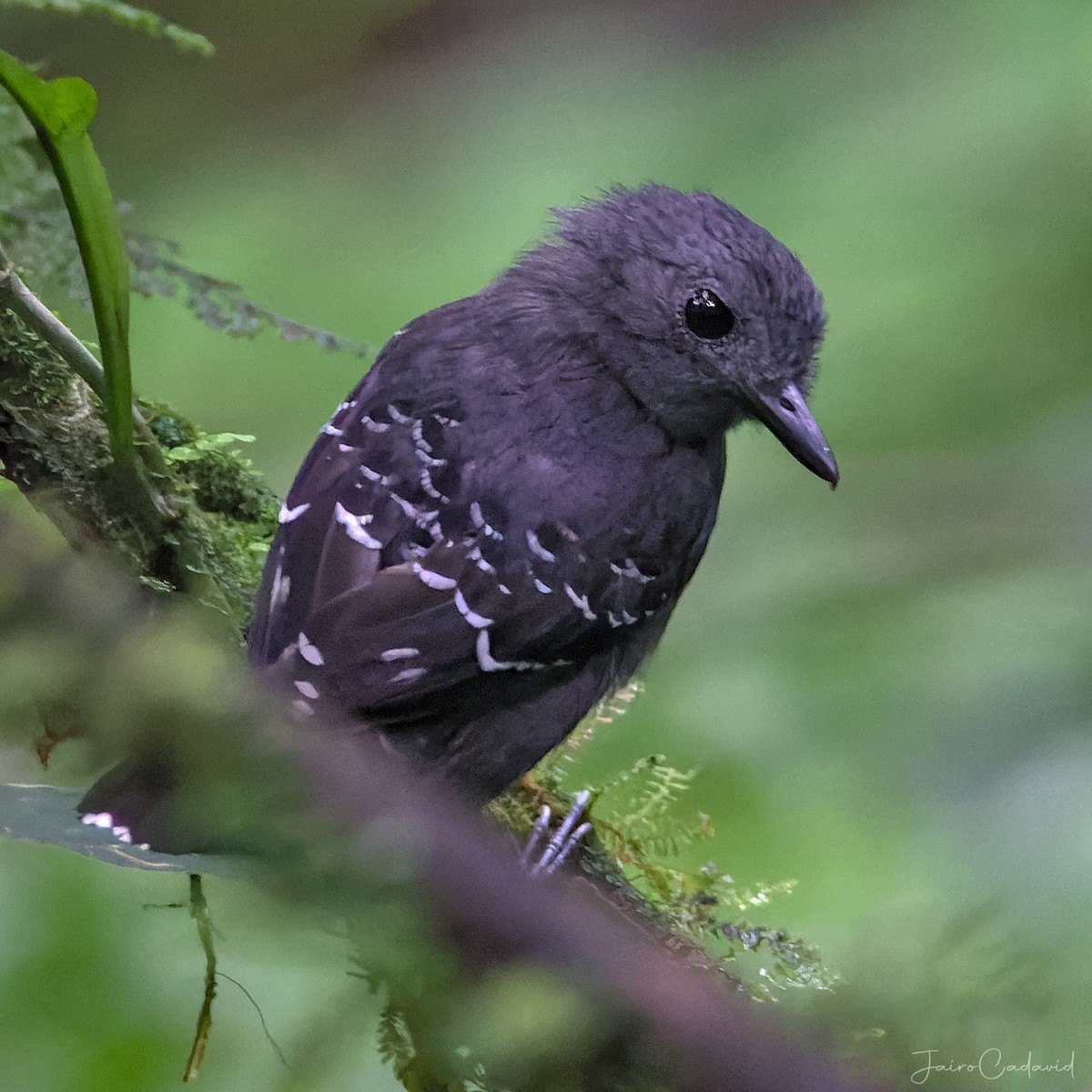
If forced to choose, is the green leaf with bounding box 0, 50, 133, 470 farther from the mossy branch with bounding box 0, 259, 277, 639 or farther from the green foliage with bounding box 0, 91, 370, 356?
the green foliage with bounding box 0, 91, 370, 356

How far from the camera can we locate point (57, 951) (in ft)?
2.81

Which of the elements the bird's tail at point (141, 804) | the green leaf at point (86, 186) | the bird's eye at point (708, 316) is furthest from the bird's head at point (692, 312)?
the bird's tail at point (141, 804)

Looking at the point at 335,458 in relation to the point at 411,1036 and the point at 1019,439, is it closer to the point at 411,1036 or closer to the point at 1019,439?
the point at 411,1036

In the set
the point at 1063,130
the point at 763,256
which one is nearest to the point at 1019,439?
the point at 1063,130

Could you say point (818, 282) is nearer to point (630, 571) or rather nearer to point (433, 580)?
point (630, 571)

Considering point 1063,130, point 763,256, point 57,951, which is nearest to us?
point 57,951

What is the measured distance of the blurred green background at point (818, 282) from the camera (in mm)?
1843

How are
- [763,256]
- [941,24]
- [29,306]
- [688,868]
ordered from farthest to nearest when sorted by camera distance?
[941,24]
[688,868]
[763,256]
[29,306]

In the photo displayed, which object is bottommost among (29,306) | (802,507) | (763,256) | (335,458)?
(802,507)

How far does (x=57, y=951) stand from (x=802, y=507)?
167 cm

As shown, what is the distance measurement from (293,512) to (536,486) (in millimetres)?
274

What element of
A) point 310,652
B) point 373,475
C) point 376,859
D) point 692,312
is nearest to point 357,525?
point 373,475

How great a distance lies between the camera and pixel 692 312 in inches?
55.2

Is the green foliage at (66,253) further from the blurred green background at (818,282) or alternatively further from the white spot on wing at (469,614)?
the white spot on wing at (469,614)
